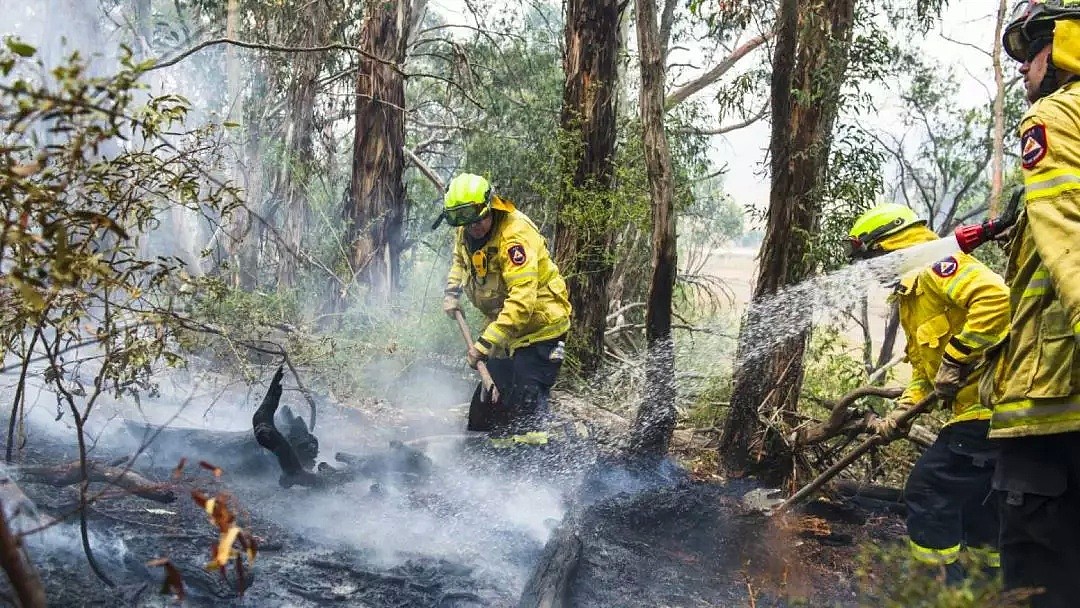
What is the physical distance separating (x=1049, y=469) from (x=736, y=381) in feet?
12.3

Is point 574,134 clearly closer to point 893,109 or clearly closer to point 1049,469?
point 1049,469

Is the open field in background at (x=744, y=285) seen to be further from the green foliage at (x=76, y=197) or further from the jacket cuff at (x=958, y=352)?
the green foliage at (x=76, y=197)

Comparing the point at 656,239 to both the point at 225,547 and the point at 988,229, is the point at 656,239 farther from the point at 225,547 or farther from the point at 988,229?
the point at 225,547

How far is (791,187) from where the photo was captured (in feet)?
19.3

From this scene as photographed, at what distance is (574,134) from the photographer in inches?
305

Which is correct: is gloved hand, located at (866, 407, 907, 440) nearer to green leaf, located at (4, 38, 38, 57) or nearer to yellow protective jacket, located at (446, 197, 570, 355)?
yellow protective jacket, located at (446, 197, 570, 355)

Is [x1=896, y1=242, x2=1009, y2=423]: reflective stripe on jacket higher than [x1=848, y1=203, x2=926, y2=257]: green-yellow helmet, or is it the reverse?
[x1=848, y1=203, x2=926, y2=257]: green-yellow helmet

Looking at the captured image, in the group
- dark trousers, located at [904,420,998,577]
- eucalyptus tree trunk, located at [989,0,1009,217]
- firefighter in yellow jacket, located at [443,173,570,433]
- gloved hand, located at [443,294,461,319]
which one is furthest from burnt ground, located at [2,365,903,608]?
eucalyptus tree trunk, located at [989,0,1009,217]

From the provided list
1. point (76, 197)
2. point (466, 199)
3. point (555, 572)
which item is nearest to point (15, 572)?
point (76, 197)

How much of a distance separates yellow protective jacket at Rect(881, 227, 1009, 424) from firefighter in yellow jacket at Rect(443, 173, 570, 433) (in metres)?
2.36

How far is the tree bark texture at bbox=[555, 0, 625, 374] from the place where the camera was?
7.75 m

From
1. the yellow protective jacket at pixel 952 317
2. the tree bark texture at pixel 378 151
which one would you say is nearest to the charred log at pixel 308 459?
the yellow protective jacket at pixel 952 317

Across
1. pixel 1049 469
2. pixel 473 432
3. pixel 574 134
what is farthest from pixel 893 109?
pixel 1049 469

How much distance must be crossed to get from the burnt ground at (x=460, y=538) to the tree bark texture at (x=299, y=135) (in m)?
5.57
